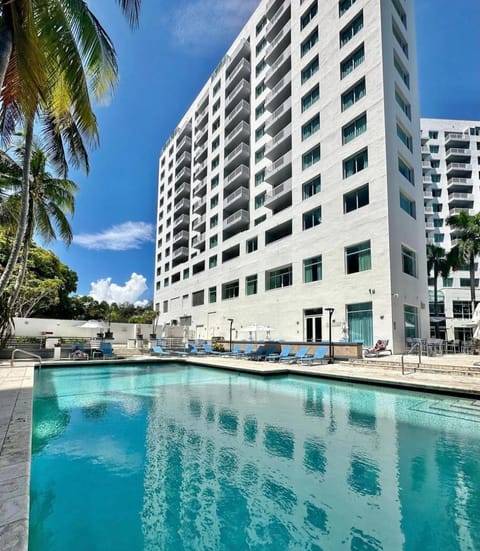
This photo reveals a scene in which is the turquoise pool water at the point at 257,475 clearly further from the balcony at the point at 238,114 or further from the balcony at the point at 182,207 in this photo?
the balcony at the point at 182,207

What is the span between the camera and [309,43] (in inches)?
1073

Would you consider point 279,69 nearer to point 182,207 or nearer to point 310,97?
point 310,97

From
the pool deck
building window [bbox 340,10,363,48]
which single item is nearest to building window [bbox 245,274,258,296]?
the pool deck

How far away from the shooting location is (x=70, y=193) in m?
15.7

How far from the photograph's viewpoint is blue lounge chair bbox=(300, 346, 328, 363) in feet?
58.2

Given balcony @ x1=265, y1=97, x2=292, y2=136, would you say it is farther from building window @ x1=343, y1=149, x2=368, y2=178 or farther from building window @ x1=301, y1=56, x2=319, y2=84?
building window @ x1=343, y1=149, x2=368, y2=178

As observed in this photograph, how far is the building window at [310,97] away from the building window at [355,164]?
23.1ft

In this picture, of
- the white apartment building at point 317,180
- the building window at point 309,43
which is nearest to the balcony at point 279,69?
the white apartment building at point 317,180

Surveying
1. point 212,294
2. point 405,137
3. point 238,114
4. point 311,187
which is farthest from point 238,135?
point 405,137

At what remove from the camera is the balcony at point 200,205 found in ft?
139

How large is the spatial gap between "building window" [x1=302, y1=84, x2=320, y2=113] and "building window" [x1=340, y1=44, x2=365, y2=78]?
8.20ft

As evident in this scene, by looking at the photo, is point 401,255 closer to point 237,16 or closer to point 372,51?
point 372,51

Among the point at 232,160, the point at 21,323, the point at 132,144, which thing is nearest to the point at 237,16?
the point at 232,160

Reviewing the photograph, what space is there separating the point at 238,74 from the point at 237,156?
9.78 m
